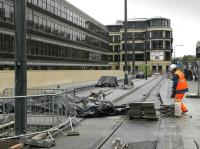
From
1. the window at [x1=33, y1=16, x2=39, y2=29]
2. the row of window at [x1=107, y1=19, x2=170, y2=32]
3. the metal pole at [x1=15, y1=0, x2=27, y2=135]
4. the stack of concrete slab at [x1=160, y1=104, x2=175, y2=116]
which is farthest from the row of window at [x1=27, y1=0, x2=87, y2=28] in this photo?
the row of window at [x1=107, y1=19, x2=170, y2=32]

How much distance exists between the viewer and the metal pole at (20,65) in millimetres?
9273

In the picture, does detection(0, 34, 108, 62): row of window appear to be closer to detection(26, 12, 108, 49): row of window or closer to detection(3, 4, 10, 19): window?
detection(26, 12, 108, 49): row of window

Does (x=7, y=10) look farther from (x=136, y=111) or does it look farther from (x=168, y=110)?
(x=136, y=111)

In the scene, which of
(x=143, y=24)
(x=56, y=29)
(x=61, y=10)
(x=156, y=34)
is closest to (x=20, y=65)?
(x=56, y=29)

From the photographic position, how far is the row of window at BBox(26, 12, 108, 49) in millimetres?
56125

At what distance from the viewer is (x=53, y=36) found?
66.4 meters

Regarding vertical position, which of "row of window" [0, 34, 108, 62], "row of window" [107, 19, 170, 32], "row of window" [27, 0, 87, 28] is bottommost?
"row of window" [0, 34, 108, 62]

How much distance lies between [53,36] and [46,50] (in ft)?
13.7

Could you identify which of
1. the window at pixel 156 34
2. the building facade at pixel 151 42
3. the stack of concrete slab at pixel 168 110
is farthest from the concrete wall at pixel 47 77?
the window at pixel 156 34

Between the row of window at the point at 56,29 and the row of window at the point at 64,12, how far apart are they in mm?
1827

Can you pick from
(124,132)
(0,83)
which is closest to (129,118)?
(124,132)

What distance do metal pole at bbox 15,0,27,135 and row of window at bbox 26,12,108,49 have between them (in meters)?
45.4

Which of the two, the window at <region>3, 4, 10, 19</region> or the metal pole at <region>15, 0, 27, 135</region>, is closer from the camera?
the metal pole at <region>15, 0, 27, 135</region>

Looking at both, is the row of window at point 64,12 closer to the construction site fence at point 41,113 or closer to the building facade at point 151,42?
the building facade at point 151,42
